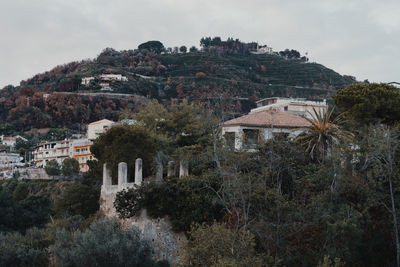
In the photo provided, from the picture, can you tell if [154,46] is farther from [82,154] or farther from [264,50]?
[82,154]

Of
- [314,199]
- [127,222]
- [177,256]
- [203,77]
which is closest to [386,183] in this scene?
[314,199]

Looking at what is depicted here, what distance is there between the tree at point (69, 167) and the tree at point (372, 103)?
49.5m

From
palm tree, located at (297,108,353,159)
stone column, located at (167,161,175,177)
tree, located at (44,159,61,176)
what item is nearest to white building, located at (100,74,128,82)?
tree, located at (44,159,61,176)

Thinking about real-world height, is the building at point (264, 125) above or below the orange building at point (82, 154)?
above

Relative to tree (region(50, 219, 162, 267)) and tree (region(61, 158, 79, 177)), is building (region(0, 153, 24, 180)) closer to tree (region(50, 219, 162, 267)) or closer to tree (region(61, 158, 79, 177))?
tree (region(61, 158, 79, 177))

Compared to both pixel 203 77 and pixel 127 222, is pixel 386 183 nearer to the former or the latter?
pixel 127 222

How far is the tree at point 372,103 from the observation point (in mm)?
27125

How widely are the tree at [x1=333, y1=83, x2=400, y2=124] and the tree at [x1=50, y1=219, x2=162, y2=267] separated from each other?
13.9 m

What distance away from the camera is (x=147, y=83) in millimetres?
118188

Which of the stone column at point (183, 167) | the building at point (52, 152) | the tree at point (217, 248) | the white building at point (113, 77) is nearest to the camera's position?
the tree at point (217, 248)

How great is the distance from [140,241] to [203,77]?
97.0 meters

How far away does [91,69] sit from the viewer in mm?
128000

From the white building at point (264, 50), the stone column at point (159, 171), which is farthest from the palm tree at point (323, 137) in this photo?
the white building at point (264, 50)

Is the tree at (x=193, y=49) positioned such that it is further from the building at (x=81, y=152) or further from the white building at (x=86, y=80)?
the building at (x=81, y=152)
